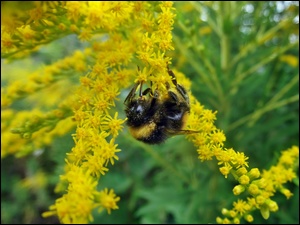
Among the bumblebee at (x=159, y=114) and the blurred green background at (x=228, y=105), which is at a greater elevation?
the bumblebee at (x=159, y=114)

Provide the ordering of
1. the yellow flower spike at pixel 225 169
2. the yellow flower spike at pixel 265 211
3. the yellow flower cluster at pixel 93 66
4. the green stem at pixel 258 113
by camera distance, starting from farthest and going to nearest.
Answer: the green stem at pixel 258 113
the yellow flower spike at pixel 265 211
the yellow flower spike at pixel 225 169
the yellow flower cluster at pixel 93 66

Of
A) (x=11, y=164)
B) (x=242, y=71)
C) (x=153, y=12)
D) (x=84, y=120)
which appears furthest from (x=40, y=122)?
(x=11, y=164)

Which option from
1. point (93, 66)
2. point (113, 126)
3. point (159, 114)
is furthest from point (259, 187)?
point (93, 66)

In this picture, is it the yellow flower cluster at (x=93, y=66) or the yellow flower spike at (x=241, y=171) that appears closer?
the yellow flower cluster at (x=93, y=66)

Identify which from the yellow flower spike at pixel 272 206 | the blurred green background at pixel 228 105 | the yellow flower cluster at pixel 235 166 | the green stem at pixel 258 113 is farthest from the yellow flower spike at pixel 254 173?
the green stem at pixel 258 113

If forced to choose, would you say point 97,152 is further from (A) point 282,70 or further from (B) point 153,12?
(A) point 282,70

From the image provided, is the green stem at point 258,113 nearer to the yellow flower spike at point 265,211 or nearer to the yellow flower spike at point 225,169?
the yellow flower spike at point 265,211

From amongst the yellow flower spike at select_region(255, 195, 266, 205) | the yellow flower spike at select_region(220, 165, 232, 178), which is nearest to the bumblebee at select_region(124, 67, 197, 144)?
the yellow flower spike at select_region(220, 165, 232, 178)

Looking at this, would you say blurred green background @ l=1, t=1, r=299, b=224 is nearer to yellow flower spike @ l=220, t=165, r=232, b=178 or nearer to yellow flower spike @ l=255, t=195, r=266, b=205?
yellow flower spike @ l=255, t=195, r=266, b=205
